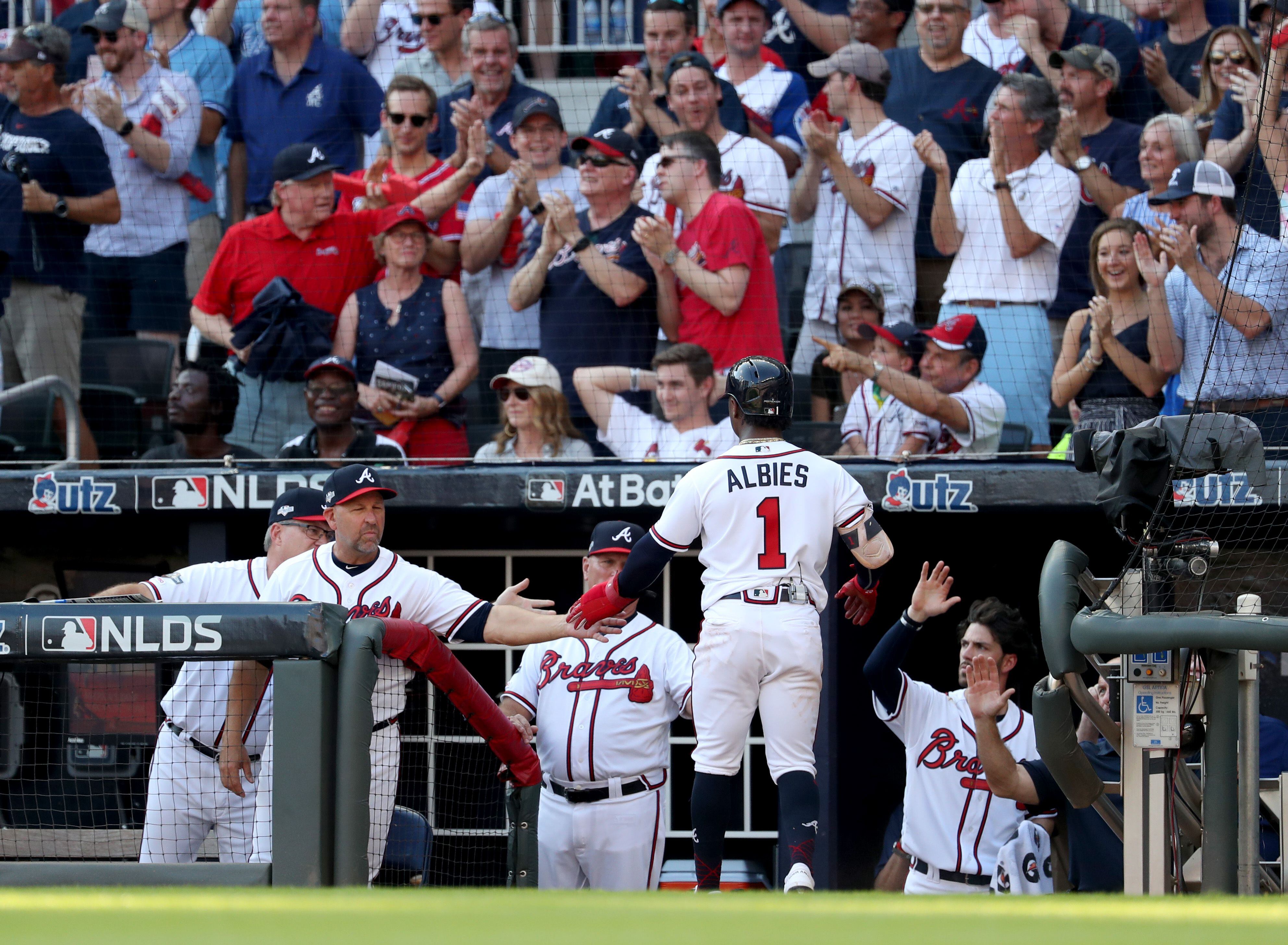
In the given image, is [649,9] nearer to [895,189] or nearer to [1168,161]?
[895,189]

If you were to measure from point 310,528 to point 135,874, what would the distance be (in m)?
1.65

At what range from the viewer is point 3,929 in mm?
2137

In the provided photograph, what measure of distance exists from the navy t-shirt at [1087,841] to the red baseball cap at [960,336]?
2.29m

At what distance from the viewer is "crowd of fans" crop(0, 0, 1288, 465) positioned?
6410 millimetres

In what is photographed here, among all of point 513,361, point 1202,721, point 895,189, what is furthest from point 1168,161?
point 1202,721

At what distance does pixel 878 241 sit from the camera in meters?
7.01

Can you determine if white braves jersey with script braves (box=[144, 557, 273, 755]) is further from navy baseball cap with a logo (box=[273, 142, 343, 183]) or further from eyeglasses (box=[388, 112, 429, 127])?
eyeglasses (box=[388, 112, 429, 127])

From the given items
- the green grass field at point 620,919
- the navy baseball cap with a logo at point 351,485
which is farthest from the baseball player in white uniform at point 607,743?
the green grass field at point 620,919

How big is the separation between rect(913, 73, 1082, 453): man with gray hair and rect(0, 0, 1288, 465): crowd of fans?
2 cm

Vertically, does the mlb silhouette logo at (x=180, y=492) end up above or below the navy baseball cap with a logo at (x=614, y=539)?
above

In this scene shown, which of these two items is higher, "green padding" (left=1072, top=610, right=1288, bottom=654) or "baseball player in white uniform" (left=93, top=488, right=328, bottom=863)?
"green padding" (left=1072, top=610, right=1288, bottom=654)

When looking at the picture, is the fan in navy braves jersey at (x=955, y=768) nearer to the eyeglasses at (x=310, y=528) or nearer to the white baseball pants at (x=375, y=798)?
the white baseball pants at (x=375, y=798)

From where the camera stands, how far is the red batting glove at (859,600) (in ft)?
14.1

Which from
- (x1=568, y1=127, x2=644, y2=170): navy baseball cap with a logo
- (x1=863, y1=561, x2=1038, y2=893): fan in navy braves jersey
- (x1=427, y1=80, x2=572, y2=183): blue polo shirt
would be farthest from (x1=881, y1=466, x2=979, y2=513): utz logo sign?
(x1=427, y1=80, x2=572, y2=183): blue polo shirt
